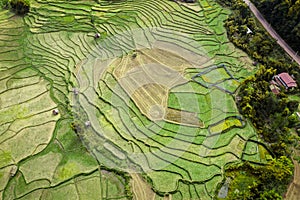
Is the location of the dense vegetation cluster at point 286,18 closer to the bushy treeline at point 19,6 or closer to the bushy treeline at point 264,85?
the bushy treeline at point 264,85

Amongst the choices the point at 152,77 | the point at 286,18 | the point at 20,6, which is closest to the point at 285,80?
the point at 286,18

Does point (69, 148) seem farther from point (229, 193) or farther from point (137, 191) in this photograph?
point (229, 193)

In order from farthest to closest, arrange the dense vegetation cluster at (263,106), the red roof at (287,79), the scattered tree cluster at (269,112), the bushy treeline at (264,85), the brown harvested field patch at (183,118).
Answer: the red roof at (287,79)
the brown harvested field patch at (183,118)
the bushy treeline at (264,85)
the scattered tree cluster at (269,112)
the dense vegetation cluster at (263,106)

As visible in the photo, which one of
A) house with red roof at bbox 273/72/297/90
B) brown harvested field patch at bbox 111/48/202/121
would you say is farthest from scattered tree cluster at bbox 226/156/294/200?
house with red roof at bbox 273/72/297/90

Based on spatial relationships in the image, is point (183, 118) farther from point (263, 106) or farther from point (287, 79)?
point (287, 79)

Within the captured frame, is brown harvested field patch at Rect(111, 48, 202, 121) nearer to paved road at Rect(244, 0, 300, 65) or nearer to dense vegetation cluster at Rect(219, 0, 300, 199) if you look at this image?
dense vegetation cluster at Rect(219, 0, 300, 199)

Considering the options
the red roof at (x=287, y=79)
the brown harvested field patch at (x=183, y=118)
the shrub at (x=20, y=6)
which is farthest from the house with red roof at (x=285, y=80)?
the shrub at (x=20, y=6)
